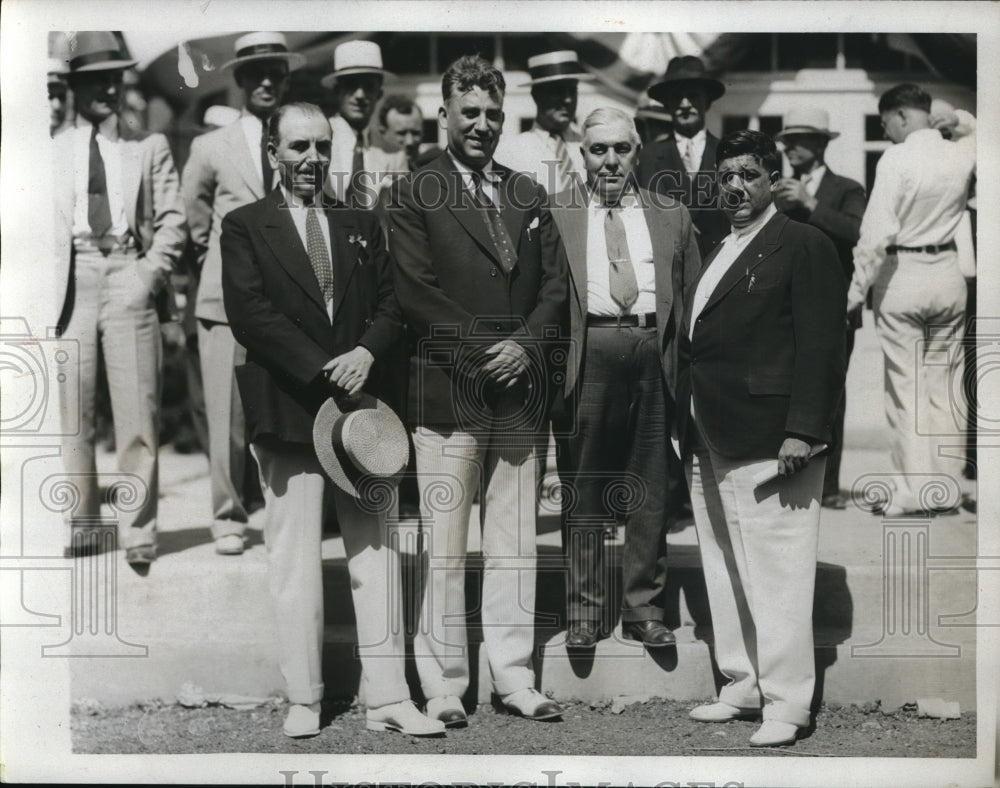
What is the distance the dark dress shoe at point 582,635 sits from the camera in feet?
19.6

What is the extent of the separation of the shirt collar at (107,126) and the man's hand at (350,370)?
1.51 meters

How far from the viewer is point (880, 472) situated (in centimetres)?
623

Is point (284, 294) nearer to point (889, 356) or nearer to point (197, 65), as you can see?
point (197, 65)

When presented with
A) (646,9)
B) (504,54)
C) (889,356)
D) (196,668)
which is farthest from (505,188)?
(196,668)

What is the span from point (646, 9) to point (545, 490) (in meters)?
2.18

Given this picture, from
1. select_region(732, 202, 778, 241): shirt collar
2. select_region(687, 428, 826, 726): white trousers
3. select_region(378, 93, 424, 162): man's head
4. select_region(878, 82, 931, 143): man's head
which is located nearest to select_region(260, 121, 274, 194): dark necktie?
select_region(378, 93, 424, 162): man's head

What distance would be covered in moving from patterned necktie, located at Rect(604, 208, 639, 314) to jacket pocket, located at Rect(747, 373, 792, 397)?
2.06 feet

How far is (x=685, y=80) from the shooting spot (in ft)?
20.1

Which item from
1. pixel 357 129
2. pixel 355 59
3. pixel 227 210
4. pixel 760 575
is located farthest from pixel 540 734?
pixel 355 59

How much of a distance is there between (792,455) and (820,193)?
4.26ft

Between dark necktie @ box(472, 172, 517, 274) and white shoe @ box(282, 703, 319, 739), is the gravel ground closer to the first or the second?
white shoe @ box(282, 703, 319, 739)

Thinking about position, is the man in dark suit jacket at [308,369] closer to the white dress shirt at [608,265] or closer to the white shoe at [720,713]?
the white dress shirt at [608,265]

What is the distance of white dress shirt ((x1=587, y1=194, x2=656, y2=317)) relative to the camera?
595cm

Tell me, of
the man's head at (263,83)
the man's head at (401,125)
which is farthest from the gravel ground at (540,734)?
the man's head at (263,83)
